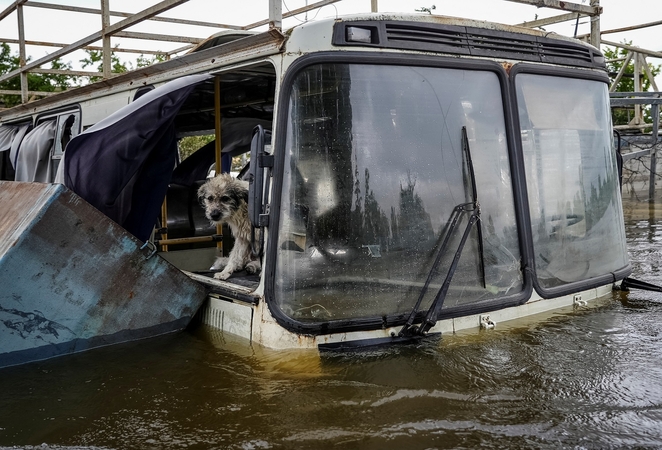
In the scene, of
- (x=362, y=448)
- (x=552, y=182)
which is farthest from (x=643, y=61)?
(x=362, y=448)

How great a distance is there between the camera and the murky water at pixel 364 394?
284 centimetres

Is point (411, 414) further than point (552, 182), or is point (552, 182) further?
point (552, 182)

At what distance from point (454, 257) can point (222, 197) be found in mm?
2244

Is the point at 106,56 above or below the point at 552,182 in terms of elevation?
above

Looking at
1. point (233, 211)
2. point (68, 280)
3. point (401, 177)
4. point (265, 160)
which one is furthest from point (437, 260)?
point (68, 280)

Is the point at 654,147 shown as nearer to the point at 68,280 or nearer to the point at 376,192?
the point at 376,192

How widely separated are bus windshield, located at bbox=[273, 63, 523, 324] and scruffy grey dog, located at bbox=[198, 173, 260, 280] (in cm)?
153

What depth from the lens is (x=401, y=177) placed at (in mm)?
3848

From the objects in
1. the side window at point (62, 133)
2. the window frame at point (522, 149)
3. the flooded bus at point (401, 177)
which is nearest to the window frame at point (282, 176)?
the flooded bus at point (401, 177)

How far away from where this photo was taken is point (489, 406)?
310cm

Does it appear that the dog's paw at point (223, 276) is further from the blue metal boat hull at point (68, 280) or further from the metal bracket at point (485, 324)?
the metal bracket at point (485, 324)

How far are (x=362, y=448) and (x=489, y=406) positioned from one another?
756mm

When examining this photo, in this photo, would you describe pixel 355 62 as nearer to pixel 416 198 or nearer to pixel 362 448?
pixel 416 198

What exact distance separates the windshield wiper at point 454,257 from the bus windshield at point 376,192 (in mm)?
23
